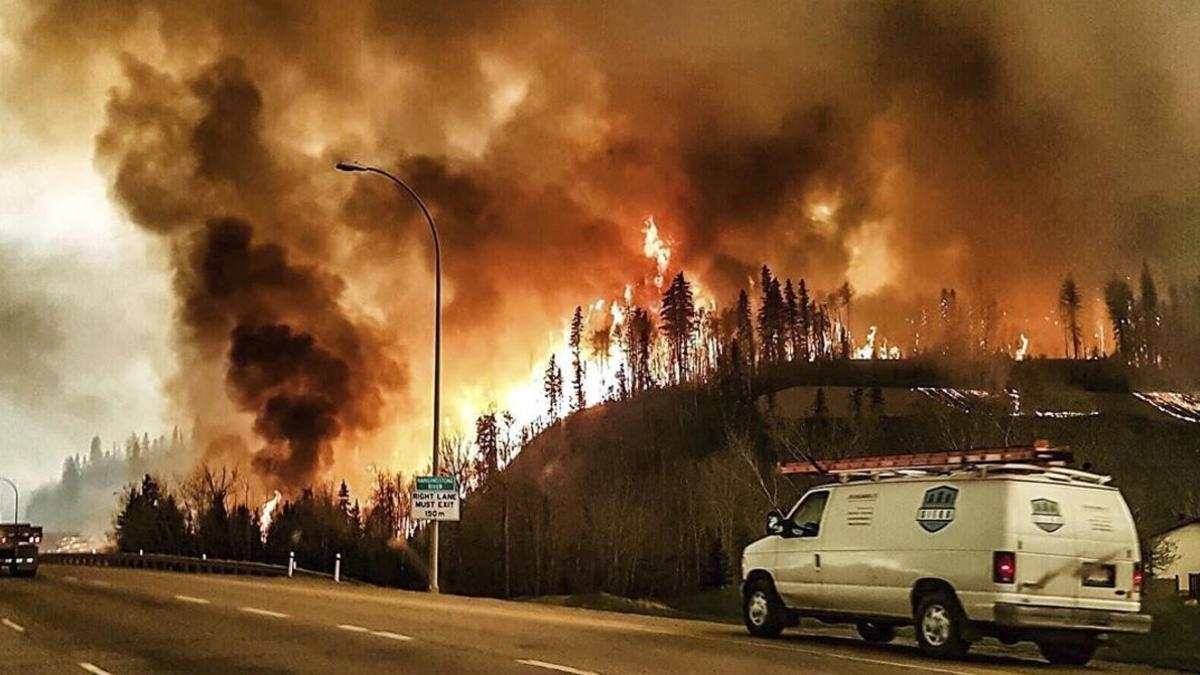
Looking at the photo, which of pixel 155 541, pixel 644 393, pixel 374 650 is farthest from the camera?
pixel 644 393

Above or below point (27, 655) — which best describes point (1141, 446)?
above

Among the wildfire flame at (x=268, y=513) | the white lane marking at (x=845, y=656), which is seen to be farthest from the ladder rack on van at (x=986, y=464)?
the wildfire flame at (x=268, y=513)

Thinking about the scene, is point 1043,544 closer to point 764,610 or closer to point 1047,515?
point 1047,515

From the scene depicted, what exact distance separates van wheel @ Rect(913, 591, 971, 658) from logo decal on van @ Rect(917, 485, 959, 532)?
795 millimetres

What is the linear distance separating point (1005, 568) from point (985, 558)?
0.84ft

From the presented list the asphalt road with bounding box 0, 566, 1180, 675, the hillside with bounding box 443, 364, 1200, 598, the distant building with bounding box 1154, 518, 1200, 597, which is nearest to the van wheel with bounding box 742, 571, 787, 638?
the asphalt road with bounding box 0, 566, 1180, 675

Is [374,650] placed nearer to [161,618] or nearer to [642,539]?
[161,618]

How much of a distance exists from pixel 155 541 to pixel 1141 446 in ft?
248

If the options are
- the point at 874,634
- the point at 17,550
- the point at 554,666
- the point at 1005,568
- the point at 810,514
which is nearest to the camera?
the point at 554,666

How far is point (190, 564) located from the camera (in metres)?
50.4

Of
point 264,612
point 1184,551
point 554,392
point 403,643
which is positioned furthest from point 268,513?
point 403,643

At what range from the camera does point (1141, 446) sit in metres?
77.2

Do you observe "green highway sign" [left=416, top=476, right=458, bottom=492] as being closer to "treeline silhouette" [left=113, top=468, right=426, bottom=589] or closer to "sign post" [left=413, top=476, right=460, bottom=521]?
"sign post" [left=413, top=476, right=460, bottom=521]

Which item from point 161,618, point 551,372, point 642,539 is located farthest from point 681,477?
point 161,618
